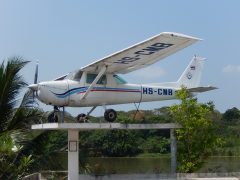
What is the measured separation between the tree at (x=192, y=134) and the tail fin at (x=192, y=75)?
1.38 metres

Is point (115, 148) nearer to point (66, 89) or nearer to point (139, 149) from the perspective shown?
point (139, 149)

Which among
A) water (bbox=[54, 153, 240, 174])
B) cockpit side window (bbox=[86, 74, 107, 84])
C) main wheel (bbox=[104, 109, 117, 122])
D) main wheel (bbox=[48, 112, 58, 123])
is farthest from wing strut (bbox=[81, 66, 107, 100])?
water (bbox=[54, 153, 240, 174])

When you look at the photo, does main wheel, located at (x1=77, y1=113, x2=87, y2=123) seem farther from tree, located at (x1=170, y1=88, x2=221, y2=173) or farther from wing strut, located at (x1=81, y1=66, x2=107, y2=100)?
tree, located at (x1=170, y1=88, x2=221, y2=173)

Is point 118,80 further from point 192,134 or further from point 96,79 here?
point 192,134

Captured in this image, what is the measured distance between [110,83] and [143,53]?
158 centimetres

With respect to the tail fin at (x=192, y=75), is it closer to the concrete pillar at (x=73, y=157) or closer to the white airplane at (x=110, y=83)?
the white airplane at (x=110, y=83)

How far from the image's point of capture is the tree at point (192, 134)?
15750mm

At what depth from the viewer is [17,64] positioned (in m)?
13.8

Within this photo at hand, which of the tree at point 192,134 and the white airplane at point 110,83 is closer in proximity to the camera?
the white airplane at point 110,83

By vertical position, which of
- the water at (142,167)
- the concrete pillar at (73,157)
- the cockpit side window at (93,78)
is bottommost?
the water at (142,167)

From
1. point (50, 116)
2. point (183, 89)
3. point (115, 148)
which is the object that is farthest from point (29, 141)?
point (115, 148)

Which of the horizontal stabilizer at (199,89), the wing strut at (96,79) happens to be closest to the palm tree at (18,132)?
the wing strut at (96,79)

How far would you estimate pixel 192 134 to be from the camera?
15.8m

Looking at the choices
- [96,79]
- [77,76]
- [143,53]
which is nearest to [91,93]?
[96,79]
